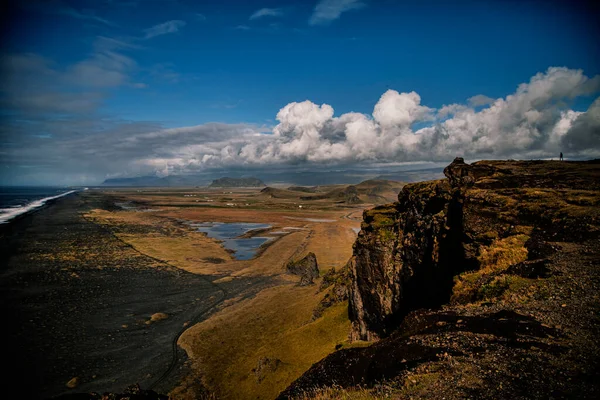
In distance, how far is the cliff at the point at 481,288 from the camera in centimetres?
1220

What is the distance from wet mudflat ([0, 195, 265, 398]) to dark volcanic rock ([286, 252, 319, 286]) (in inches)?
317

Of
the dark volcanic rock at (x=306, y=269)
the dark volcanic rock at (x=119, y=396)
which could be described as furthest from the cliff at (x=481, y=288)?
the dark volcanic rock at (x=306, y=269)

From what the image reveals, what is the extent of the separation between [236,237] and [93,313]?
217ft

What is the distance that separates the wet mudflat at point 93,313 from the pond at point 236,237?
22214 mm

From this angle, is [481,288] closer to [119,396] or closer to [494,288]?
[494,288]

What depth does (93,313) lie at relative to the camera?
44344 mm

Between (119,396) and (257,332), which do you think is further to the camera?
(257,332)

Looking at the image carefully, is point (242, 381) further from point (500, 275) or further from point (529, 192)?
point (529, 192)

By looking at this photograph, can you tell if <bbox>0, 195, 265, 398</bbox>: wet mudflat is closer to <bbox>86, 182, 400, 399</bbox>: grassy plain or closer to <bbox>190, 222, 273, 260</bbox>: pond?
<bbox>86, 182, 400, 399</bbox>: grassy plain

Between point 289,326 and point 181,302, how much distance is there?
19.9 m

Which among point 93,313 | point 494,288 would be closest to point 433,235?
point 494,288

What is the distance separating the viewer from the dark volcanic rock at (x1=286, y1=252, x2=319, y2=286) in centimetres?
5714

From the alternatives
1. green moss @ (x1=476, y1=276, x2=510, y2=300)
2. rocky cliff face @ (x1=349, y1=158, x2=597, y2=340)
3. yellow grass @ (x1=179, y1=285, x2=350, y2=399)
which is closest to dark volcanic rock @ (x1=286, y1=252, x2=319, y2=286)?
yellow grass @ (x1=179, y1=285, x2=350, y2=399)

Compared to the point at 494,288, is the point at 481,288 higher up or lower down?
lower down
